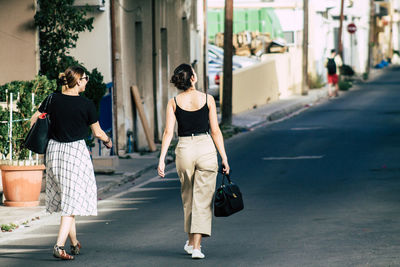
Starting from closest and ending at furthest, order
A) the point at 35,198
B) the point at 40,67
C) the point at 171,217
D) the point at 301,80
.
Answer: the point at 171,217, the point at 35,198, the point at 40,67, the point at 301,80

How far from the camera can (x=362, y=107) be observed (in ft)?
111

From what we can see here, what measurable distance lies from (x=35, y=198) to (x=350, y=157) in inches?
284

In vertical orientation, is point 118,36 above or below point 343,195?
above

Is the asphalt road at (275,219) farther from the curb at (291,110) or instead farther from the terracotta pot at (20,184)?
the curb at (291,110)

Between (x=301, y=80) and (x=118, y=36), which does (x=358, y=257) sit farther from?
(x=301, y=80)

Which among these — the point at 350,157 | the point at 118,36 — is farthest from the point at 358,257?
the point at 118,36

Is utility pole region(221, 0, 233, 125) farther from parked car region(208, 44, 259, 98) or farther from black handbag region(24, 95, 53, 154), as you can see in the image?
black handbag region(24, 95, 53, 154)

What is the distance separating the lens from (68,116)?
8953 mm

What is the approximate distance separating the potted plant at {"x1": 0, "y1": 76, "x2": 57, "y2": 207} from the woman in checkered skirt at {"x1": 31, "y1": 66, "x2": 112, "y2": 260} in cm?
380

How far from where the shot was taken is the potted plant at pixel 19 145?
1275cm

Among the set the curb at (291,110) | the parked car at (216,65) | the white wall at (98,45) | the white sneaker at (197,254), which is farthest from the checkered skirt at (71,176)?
the parked car at (216,65)

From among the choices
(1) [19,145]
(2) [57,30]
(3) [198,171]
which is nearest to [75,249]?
(3) [198,171]

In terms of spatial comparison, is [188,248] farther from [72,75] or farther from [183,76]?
[72,75]

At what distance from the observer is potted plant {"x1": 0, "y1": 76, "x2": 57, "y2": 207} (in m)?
12.8
